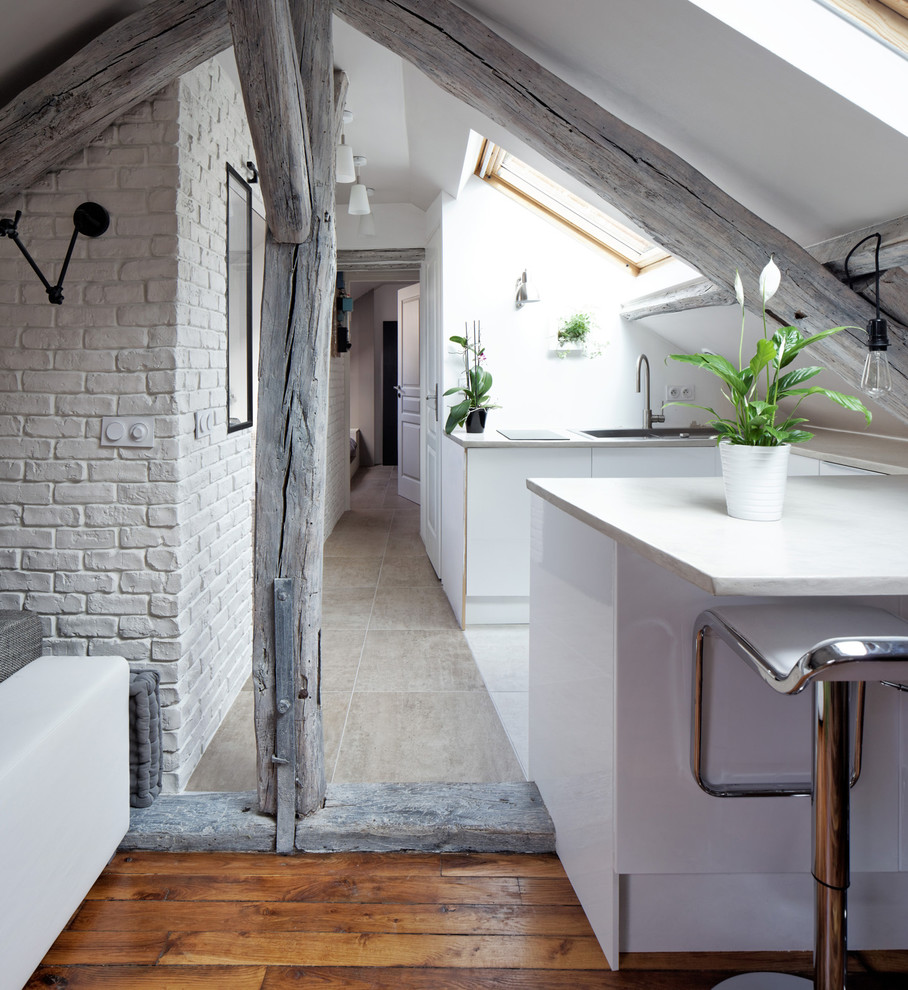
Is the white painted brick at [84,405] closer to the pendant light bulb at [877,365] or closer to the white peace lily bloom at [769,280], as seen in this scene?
the white peace lily bloom at [769,280]

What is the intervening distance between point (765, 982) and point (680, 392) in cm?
362

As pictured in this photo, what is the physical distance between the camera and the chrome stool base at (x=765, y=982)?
1579mm

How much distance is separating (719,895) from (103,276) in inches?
87.8

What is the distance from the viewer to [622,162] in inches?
93.6

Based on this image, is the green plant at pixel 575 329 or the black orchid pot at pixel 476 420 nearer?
the black orchid pot at pixel 476 420

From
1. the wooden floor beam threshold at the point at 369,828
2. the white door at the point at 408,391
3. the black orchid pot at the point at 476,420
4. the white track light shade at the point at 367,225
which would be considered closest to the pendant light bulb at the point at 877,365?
the wooden floor beam threshold at the point at 369,828

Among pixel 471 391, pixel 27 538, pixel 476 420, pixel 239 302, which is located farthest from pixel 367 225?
pixel 27 538

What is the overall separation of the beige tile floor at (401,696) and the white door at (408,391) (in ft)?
9.11

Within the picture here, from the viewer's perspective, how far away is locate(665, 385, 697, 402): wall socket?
187 inches

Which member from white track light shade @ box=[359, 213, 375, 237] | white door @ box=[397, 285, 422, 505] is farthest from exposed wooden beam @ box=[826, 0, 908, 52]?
white door @ box=[397, 285, 422, 505]

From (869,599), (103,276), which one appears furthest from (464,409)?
(869,599)

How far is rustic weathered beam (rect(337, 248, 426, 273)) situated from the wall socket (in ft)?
6.20

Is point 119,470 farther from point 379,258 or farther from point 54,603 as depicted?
point 379,258

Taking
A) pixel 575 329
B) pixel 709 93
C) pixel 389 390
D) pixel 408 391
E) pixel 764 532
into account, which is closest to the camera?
pixel 764 532
